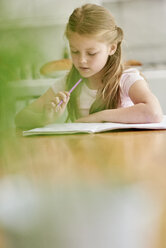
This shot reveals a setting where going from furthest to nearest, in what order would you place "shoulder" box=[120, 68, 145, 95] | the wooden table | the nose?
"shoulder" box=[120, 68, 145, 95]
the nose
the wooden table

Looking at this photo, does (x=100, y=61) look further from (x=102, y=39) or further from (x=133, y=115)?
(x=133, y=115)

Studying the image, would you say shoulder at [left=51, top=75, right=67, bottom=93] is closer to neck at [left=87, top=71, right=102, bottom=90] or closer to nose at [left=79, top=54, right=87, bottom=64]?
neck at [left=87, top=71, right=102, bottom=90]

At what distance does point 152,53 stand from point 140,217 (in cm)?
288

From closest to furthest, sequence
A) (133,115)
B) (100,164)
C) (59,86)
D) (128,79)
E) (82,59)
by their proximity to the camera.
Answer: (100,164) → (133,115) → (82,59) → (128,79) → (59,86)

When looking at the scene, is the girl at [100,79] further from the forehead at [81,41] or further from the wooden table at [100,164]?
the wooden table at [100,164]

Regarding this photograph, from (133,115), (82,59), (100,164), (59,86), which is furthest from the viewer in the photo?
(59,86)

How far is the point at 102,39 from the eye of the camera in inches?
60.1

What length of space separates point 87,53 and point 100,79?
24 cm

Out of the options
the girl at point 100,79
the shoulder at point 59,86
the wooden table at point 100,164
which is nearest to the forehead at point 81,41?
the girl at point 100,79

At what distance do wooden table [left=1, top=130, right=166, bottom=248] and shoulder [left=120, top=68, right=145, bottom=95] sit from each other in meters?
0.50

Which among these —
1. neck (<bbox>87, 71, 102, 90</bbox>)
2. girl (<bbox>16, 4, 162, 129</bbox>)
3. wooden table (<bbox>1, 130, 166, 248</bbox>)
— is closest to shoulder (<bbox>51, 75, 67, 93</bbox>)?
girl (<bbox>16, 4, 162, 129</bbox>)

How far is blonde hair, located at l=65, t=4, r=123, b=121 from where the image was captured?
1.46 metres

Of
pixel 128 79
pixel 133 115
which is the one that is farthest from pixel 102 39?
pixel 133 115

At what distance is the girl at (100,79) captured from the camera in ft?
3.98
